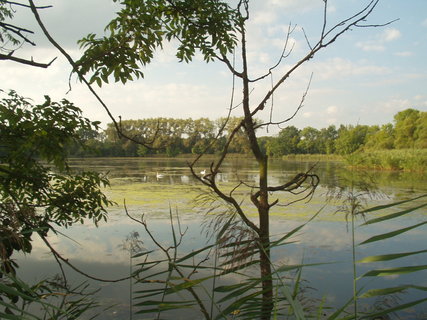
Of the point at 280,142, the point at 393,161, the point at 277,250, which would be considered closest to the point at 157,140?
the point at 277,250

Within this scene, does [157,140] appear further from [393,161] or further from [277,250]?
[393,161]

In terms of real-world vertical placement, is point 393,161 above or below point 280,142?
below

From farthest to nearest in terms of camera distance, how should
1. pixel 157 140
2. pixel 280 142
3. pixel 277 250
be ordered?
pixel 280 142 → pixel 277 250 → pixel 157 140

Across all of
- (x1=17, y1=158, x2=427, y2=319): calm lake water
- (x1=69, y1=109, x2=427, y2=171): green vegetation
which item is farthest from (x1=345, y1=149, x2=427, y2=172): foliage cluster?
(x1=17, y1=158, x2=427, y2=319): calm lake water

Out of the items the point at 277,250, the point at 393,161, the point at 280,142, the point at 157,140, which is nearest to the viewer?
the point at 157,140

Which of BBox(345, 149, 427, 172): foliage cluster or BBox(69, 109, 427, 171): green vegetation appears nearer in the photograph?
BBox(69, 109, 427, 171): green vegetation

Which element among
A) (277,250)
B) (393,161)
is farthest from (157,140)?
(393,161)

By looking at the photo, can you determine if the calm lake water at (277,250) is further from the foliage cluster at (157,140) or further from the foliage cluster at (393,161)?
the foliage cluster at (393,161)

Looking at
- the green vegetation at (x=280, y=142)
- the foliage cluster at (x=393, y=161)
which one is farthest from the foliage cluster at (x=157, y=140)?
the foliage cluster at (x=393, y=161)

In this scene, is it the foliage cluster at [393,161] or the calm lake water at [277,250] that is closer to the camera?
the calm lake water at [277,250]

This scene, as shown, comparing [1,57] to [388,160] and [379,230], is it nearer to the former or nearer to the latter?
[379,230]

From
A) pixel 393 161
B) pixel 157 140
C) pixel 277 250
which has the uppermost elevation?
pixel 157 140

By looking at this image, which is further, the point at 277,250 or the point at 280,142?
the point at 280,142

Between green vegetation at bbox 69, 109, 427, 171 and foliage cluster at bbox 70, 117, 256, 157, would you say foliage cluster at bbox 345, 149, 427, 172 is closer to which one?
green vegetation at bbox 69, 109, 427, 171
